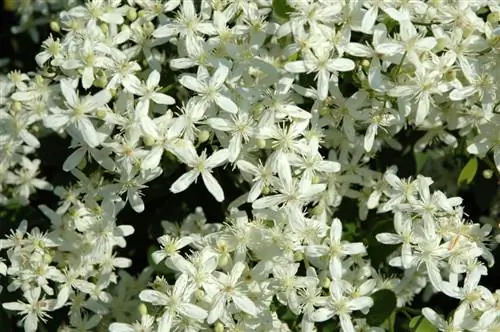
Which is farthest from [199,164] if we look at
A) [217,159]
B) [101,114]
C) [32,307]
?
[32,307]

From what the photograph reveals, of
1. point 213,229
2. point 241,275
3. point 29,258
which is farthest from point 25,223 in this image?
point 241,275

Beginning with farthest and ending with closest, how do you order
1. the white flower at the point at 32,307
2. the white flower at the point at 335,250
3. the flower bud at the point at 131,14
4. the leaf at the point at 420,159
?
the leaf at the point at 420,159 → the flower bud at the point at 131,14 → the white flower at the point at 32,307 → the white flower at the point at 335,250

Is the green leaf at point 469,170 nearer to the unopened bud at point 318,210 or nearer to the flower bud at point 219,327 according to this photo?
the unopened bud at point 318,210

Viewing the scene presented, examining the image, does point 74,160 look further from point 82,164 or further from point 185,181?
point 185,181

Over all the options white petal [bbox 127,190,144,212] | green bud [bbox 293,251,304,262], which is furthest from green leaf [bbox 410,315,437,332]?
white petal [bbox 127,190,144,212]

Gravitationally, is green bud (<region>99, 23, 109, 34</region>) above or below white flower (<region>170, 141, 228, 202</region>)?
above

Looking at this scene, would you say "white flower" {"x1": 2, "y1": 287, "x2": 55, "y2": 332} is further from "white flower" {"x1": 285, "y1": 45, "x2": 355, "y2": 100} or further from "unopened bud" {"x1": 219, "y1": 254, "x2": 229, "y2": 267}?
"white flower" {"x1": 285, "y1": 45, "x2": 355, "y2": 100}

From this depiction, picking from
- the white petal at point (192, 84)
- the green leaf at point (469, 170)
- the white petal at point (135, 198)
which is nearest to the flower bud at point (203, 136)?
the white petal at point (192, 84)
